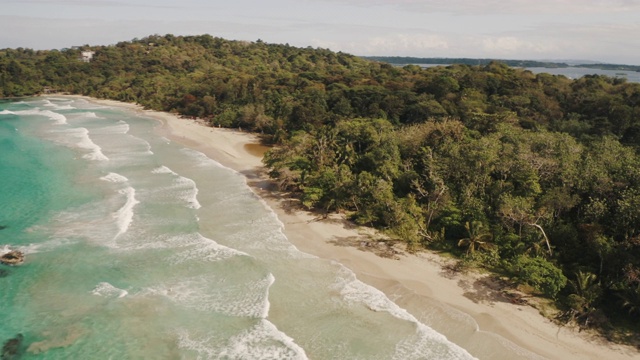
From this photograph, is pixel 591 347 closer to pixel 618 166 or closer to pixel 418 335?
pixel 418 335

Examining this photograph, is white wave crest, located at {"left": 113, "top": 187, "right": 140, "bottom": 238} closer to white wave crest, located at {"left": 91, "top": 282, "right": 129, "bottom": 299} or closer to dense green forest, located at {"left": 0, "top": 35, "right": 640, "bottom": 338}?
white wave crest, located at {"left": 91, "top": 282, "right": 129, "bottom": 299}

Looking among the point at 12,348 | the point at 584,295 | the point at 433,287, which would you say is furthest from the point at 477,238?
the point at 12,348

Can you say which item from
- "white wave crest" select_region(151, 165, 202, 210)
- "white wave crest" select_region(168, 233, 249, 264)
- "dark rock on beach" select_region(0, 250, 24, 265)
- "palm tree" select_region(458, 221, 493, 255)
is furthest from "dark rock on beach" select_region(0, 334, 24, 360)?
"palm tree" select_region(458, 221, 493, 255)

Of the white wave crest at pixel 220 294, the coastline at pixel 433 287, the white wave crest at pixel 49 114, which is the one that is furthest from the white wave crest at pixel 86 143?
the white wave crest at pixel 220 294

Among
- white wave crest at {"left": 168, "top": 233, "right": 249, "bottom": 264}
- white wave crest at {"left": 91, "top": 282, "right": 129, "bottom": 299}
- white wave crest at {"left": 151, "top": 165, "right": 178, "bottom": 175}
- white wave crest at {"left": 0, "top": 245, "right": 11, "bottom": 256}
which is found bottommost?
white wave crest at {"left": 91, "top": 282, "right": 129, "bottom": 299}

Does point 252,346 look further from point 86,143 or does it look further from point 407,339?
point 86,143

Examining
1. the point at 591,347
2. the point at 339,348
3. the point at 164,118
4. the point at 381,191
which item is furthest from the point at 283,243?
the point at 164,118

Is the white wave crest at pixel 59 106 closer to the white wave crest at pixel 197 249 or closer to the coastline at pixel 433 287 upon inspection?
the coastline at pixel 433 287
